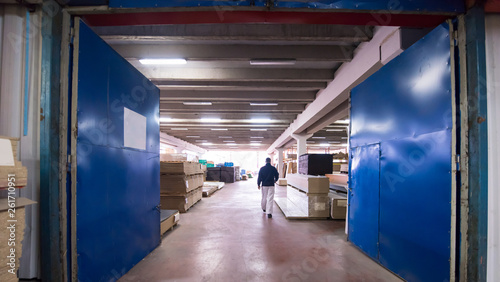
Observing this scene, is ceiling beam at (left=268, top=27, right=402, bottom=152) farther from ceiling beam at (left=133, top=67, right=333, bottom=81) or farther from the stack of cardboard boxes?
the stack of cardboard boxes

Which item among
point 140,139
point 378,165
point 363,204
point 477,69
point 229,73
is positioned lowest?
point 363,204

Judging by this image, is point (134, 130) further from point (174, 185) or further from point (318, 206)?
point (318, 206)

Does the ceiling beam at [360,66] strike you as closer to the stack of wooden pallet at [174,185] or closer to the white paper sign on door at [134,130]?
the white paper sign on door at [134,130]

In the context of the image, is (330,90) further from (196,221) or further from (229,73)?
(196,221)

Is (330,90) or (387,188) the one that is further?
(330,90)

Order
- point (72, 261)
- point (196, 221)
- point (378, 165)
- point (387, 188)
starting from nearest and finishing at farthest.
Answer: point (72, 261) < point (387, 188) < point (378, 165) < point (196, 221)

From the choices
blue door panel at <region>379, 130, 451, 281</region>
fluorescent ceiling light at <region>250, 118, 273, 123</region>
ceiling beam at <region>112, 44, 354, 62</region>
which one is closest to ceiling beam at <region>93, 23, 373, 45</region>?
ceiling beam at <region>112, 44, 354, 62</region>

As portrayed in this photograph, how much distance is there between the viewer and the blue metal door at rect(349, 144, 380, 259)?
379 cm

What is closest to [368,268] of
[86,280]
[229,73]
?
[86,280]

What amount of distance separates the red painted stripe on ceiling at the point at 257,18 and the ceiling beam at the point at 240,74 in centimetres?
347

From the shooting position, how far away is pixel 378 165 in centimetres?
373

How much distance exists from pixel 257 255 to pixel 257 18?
361 centimetres

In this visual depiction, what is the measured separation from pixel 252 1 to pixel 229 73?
3881 millimetres

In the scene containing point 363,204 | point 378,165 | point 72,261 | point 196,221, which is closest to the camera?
point 72,261
